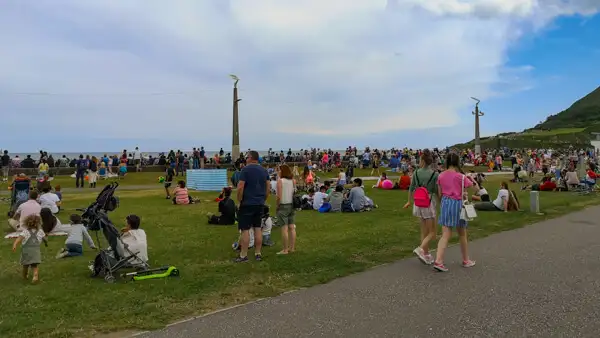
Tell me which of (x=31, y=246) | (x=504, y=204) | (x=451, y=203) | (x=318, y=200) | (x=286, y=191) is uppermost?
(x=286, y=191)

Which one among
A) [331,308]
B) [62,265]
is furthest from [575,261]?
[62,265]

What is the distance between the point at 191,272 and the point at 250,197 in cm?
149

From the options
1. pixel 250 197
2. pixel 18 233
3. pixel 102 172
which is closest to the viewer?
pixel 250 197

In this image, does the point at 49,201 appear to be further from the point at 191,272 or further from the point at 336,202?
the point at 191,272

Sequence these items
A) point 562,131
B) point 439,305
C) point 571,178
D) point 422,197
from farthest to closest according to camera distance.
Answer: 1. point 562,131
2. point 571,178
3. point 422,197
4. point 439,305

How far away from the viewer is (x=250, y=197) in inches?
309

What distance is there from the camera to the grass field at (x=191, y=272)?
5.29 metres

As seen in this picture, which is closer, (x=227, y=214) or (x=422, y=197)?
(x=422, y=197)

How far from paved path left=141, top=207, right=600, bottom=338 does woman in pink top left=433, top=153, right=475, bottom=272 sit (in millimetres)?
350

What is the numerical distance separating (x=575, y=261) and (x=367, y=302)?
13.2 ft

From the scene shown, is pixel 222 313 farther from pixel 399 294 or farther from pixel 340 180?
pixel 340 180

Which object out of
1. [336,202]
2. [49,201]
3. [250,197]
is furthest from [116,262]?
[336,202]

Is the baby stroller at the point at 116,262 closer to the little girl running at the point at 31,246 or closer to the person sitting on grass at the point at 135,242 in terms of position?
the person sitting on grass at the point at 135,242

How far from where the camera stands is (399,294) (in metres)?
6.02
